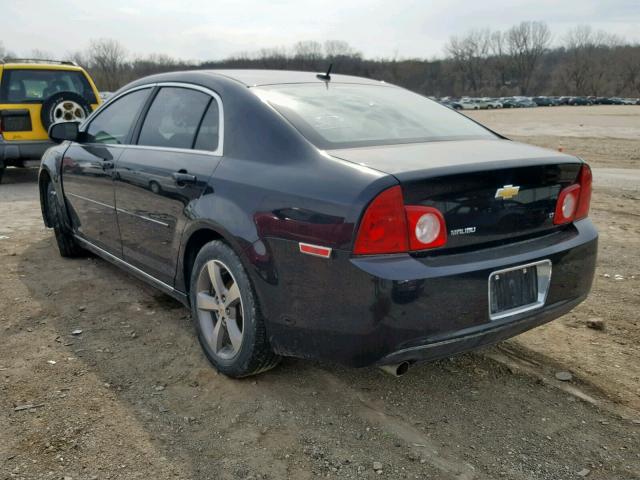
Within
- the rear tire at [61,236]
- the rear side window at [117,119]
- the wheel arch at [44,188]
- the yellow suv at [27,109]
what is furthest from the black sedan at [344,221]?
the yellow suv at [27,109]

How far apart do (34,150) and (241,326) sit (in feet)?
25.0

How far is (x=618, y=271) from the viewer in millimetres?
4676

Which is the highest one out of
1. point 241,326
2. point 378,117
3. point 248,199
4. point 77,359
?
point 378,117

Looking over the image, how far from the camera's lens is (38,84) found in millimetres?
→ 9406

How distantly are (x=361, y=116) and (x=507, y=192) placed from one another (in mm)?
969

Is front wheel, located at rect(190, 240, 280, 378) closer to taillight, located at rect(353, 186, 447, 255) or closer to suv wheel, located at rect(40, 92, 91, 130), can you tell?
taillight, located at rect(353, 186, 447, 255)

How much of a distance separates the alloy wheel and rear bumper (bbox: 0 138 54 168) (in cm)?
722

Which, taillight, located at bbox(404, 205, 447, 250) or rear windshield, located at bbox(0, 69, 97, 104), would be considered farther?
rear windshield, located at bbox(0, 69, 97, 104)

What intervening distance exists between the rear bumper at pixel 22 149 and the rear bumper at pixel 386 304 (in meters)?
7.86

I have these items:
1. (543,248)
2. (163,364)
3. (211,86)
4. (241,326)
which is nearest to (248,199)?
(241,326)

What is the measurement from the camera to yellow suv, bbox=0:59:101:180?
8.72m

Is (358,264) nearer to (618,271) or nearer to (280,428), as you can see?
(280,428)

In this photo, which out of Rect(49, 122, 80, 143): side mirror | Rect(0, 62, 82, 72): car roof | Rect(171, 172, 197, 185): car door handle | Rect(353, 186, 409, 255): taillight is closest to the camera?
Rect(353, 186, 409, 255): taillight

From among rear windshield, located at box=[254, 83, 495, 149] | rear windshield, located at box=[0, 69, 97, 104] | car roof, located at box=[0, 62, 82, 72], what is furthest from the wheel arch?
car roof, located at box=[0, 62, 82, 72]
